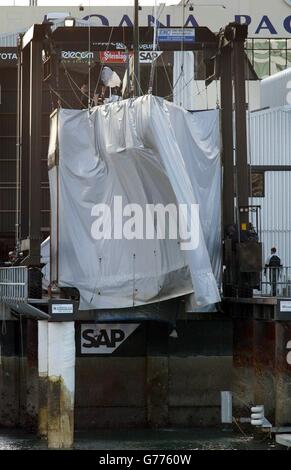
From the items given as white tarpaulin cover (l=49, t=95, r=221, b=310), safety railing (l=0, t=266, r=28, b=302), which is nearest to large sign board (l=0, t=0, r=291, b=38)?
safety railing (l=0, t=266, r=28, b=302)

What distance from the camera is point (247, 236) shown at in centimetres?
2264

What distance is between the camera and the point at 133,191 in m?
22.4

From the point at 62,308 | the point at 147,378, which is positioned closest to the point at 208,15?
the point at 147,378

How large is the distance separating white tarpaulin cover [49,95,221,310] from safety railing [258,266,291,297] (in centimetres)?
451

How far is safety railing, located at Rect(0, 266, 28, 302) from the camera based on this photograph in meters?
22.3

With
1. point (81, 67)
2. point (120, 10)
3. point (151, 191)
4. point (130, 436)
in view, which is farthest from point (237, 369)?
point (120, 10)

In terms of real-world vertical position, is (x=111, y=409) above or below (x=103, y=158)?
below

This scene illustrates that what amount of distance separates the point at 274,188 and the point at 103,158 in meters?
16.5

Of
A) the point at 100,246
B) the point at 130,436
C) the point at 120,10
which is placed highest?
the point at 120,10

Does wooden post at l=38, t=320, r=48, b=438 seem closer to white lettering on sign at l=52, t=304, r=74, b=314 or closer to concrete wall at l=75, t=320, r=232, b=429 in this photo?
white lettering on sign at l=52, t=304, r=74, b=314

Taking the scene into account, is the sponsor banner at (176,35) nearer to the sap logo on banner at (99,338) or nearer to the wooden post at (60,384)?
the sap logo on banner at (99,338)
